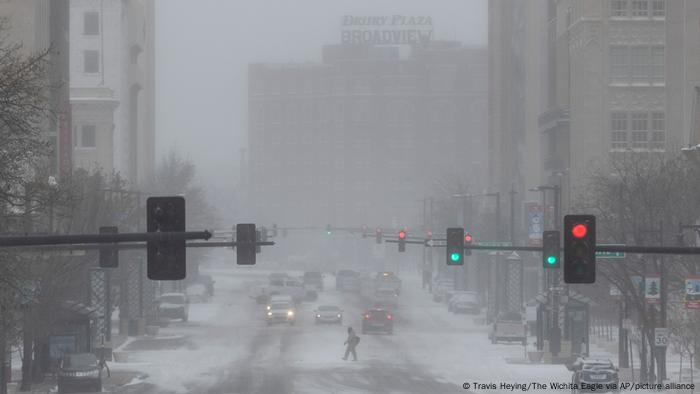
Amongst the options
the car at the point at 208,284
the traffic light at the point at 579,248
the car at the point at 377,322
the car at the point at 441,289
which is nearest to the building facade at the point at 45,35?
the car at the point at 377,322

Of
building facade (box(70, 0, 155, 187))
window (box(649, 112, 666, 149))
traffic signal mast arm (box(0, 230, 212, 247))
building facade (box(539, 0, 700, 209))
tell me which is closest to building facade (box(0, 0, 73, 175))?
building facade (box(539, 0, 700, 209))

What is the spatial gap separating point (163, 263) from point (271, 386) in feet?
120

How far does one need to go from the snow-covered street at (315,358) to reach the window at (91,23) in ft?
166

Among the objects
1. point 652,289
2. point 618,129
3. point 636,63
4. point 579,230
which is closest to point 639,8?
point 636,63

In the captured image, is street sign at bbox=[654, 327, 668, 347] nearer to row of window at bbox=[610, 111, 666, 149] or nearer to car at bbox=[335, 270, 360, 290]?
row of window at bbox=[610, 111, 666, 149]

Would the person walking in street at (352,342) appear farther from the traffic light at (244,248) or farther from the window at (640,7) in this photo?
the window at (640,7)

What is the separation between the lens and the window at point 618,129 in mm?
109438

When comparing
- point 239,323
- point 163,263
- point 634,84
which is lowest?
point 239,323

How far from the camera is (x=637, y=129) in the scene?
109 m

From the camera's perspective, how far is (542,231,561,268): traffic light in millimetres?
32812

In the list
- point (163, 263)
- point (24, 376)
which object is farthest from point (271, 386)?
point (163, 263)

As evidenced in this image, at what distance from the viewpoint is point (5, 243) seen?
19672mm

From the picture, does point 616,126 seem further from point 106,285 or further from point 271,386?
point 271,386

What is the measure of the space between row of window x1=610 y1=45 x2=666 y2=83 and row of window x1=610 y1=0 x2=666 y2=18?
2236 millimetres
